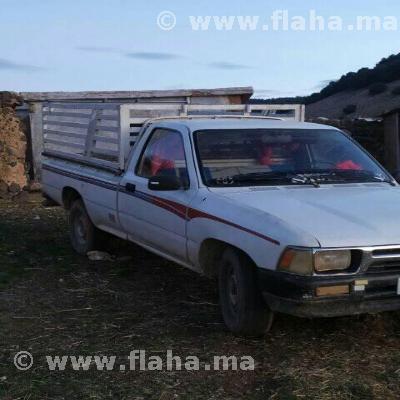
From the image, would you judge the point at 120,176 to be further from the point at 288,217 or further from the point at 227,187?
the point at 288,217

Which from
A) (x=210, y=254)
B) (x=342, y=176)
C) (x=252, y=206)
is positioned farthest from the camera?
(x=342, y=176)

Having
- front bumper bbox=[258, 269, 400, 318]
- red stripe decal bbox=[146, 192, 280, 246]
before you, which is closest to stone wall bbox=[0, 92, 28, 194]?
red stripe decal bbox=[146, 192, 280, 246]

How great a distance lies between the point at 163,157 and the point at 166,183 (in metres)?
0.77

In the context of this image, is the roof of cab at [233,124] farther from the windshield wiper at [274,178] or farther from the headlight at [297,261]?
the headlight at [297,261]

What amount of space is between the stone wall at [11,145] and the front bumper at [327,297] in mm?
10241

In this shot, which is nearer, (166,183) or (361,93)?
(166,183)

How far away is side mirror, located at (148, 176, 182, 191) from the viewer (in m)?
5.75

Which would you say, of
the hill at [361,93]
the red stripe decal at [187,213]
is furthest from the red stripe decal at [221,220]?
the hill at [361,93]

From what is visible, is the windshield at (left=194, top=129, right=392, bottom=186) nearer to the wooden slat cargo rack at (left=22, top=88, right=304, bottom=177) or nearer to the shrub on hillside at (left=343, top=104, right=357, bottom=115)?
the wooden slat cargo rack at (left=22, top=88, right=304, bottom=177)

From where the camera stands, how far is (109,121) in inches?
301

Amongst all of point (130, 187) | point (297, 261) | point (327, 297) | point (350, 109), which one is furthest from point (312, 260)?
point (350, 109)

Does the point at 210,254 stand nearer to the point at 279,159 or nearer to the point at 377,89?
the point at 279,159

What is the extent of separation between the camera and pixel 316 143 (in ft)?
20.6

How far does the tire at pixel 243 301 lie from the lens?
4.95 meters
